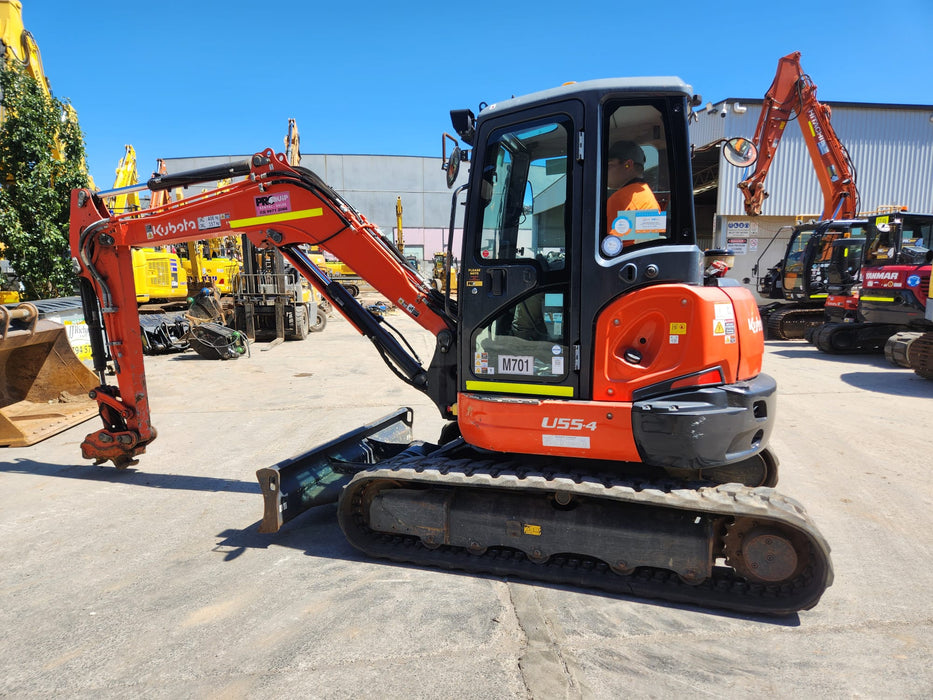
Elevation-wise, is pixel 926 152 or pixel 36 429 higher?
pixel 926 152

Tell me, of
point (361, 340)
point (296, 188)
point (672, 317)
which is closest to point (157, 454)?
point (296, 188)

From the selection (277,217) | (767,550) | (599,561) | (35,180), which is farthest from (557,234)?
(35,180)

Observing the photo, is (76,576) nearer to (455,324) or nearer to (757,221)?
(455,324)

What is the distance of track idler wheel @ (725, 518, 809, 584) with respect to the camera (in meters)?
3.01

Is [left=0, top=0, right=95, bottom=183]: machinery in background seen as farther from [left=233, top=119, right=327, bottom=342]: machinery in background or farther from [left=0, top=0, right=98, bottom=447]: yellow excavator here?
[left=0, top=0, right=98, bottom=447]: yellow excavator

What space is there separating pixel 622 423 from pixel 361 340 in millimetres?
12525

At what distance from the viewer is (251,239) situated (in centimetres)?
454

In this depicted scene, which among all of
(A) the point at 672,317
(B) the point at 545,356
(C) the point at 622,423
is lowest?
(C) the point at 622,423

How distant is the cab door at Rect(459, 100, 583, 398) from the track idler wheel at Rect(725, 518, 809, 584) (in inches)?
46.0

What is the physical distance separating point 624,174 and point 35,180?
1135 cm

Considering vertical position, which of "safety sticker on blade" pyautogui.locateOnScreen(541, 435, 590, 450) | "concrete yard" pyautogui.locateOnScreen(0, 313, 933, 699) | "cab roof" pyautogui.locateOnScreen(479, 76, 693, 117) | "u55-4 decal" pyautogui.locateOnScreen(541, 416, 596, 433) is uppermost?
"cab roof" pyautogui.locateOnScreen(479, 76, 693, 117)

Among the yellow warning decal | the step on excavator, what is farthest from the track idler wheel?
the yellow warning decal

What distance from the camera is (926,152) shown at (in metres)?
23.0

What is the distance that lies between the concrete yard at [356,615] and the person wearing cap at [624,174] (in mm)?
2215
